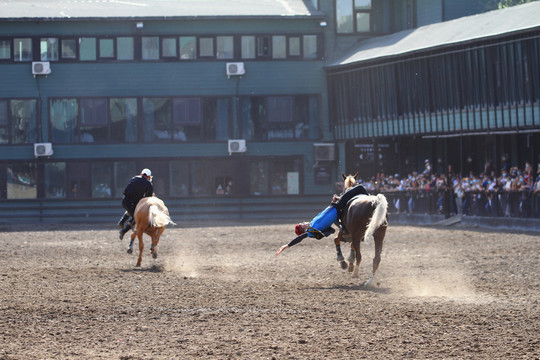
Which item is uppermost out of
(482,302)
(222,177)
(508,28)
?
(508,28)

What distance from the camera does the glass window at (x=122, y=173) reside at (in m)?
47.7

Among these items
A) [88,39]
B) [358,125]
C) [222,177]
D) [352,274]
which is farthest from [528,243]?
[88,39]

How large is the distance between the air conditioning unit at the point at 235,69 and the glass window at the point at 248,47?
0.90 m

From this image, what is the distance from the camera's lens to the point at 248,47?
158ft

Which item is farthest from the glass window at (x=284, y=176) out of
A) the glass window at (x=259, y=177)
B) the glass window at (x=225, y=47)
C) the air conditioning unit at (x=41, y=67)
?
the air conditioning unit at (x=41, y=67)

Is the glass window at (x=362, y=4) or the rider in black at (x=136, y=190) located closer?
the rider in black at (x=136, y=190)

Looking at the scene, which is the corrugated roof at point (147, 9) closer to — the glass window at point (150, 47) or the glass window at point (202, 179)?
the glass window at point (150, 47)

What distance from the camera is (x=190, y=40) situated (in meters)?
47.9

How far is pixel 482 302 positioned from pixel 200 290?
4.82m

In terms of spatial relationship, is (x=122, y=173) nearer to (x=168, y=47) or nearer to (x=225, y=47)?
(x=168, y=47)

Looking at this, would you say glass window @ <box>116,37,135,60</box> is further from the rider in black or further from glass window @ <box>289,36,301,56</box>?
the rider in black

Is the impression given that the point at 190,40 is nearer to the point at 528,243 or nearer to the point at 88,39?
the point at 88,39

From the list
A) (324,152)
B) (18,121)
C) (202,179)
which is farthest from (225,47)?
(18,121)

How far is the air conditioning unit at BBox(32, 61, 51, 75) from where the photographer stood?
4672 centimetres
